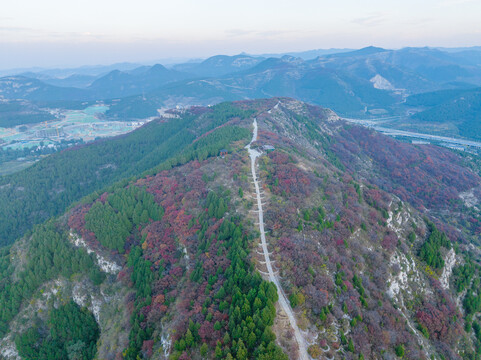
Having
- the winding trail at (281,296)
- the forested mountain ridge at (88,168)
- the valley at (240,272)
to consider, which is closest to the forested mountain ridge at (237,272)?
the valley at (240,272)

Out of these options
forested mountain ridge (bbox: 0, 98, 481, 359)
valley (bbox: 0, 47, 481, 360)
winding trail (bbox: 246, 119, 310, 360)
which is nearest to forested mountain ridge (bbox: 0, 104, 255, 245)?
valley (bbox: 0, 47, 481, 360)

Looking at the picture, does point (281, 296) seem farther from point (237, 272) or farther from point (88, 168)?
point (88, 168)

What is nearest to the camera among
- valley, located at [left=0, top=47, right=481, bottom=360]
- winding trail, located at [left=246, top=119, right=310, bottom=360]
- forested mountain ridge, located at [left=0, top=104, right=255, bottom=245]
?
winding trail, located at [left=246, top=119, right=310, bottom=360]

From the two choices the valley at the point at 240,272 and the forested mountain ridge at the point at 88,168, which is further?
the forested mountain ridge at the point at 88,168

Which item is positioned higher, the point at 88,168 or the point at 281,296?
the point at 281,296

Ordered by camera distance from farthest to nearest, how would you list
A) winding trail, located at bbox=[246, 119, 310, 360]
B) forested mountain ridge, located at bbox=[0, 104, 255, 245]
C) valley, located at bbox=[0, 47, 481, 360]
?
forested mountain ridge, located at bbox=[0, 104, 255, 245] < valley, located at bbox=[0, 47, 481, 360] < winding trail, located at bbox=[246, 119, 310, 360]

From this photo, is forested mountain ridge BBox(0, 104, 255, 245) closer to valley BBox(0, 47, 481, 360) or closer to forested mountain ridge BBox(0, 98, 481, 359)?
valley BBox(0, 47, 481, 360)

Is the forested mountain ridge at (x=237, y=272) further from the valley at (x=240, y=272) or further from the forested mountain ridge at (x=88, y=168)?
the forested mountain ridge at (x=88, y=168)

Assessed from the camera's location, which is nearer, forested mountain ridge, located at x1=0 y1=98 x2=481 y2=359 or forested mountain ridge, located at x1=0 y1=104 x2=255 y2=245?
forested mountain ridge, located at x1=0 y1=98 x2=481 y2=359

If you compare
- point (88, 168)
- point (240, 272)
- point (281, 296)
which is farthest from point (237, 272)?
point (88, 168)

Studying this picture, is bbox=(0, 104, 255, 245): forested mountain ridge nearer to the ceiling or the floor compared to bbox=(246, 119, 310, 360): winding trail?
nearer to the floor
